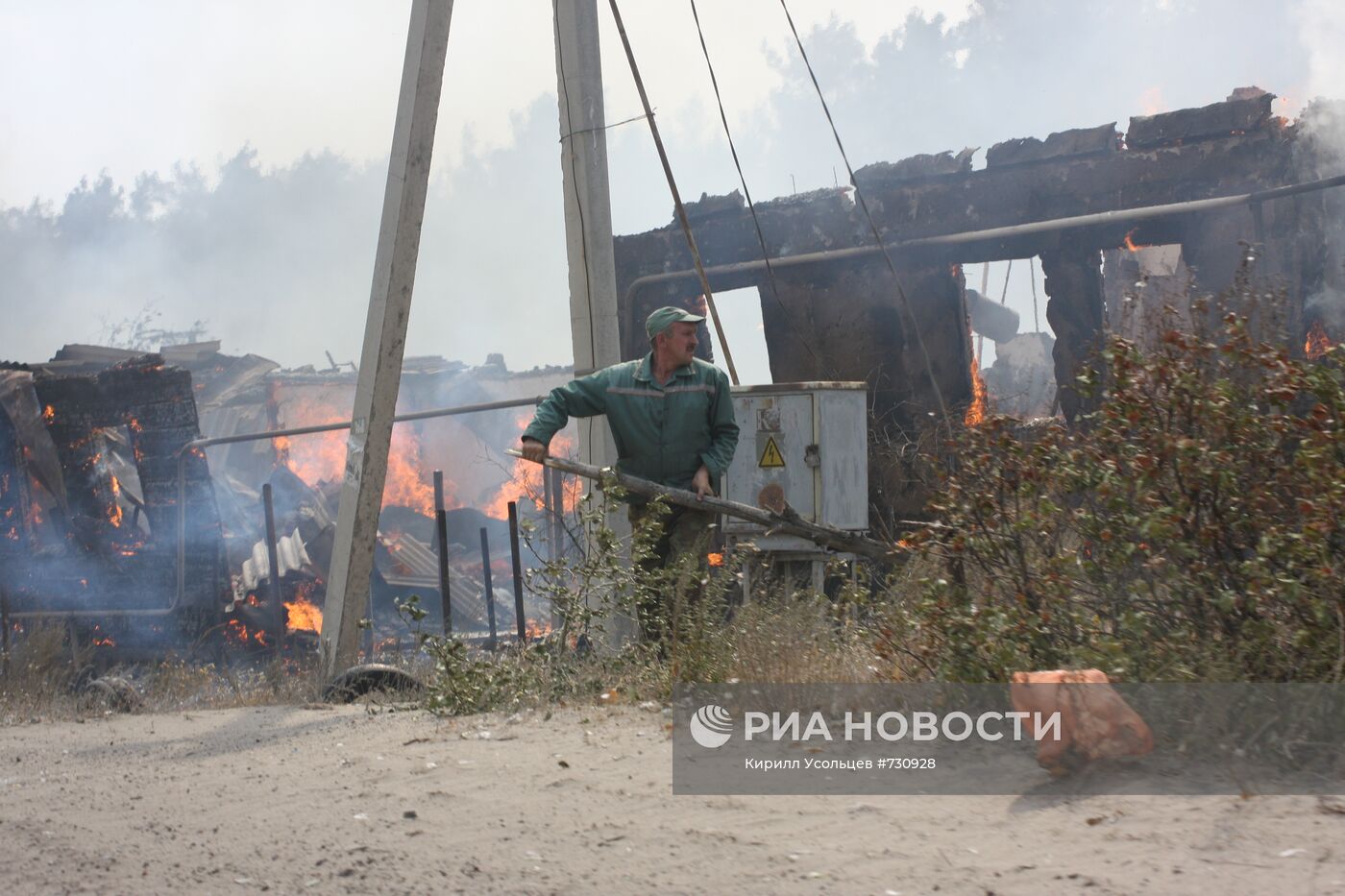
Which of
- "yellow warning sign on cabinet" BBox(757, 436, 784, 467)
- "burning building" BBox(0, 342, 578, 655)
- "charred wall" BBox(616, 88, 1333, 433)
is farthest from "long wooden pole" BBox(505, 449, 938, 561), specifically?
"charred wall" BBox(616, 88, 1333, 433)

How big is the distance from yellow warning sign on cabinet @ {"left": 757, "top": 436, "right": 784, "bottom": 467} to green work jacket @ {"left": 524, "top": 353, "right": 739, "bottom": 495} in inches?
81.9

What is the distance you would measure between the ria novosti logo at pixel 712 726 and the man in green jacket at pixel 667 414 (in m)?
1.72

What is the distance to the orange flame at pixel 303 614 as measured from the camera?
44.9 feet

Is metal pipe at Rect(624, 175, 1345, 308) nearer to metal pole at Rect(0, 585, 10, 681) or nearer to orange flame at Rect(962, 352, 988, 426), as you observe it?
orange flame at Rect(962, 352, 988, 426)

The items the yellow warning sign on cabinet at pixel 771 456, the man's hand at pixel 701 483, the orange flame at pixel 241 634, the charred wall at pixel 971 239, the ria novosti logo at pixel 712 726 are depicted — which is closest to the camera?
the ria novosti logo at pixel 712 726

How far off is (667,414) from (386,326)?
2169 mm

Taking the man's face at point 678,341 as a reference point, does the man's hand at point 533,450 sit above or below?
below

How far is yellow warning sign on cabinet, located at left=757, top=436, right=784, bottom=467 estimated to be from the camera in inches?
331

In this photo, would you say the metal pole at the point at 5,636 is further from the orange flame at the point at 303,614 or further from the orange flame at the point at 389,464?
the orange flame at the point at 389,464

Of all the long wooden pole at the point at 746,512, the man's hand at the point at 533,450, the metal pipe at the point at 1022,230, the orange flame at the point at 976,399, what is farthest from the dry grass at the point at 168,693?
the metal pipe at the point at 1022,230

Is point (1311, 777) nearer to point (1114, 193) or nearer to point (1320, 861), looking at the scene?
point (1320, 861)

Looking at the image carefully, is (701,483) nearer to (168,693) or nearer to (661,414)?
(661,414)

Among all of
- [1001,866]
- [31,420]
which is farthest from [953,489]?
[31,420]

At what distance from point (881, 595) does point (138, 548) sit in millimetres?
9610
